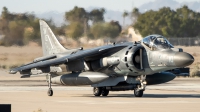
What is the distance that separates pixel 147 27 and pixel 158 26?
4271 millimetres

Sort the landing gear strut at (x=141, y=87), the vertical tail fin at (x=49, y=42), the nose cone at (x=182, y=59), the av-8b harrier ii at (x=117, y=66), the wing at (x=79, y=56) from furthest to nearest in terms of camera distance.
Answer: the vertical tail fin at (x=49, y=42) < the wing at (x=79, y=56) < the landing gear strut at (x=141, y=87) < the av-8b harrier ii at (x=117, y=66) < the nose cone at (x=182, y=59)

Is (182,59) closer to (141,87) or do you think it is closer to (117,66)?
(141,87)

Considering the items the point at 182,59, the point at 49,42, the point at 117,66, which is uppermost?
the point at 49,42

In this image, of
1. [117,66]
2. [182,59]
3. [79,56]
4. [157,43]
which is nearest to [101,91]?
[117,66]

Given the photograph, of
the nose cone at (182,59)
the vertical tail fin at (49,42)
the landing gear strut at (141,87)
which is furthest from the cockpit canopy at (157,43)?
the vertical tail fin at (49,42)

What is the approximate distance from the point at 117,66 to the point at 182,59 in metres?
3.00

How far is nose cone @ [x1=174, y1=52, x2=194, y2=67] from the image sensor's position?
69.0 feet

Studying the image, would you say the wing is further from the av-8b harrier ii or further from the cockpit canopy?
the cockpit canopy

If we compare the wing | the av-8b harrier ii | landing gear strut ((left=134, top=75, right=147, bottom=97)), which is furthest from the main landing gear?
→ landing gear strut ((left=134, top=75, right=147, bottom=97))

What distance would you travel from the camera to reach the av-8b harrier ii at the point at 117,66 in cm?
2216

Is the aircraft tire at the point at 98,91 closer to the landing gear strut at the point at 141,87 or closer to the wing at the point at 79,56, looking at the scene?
the wing at the point at 79,56

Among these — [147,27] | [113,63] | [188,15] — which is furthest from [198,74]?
[188,15]

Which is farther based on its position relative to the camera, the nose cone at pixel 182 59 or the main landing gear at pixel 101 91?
the main landing gear at pixel 101 91

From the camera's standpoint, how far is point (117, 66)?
75.7ft
